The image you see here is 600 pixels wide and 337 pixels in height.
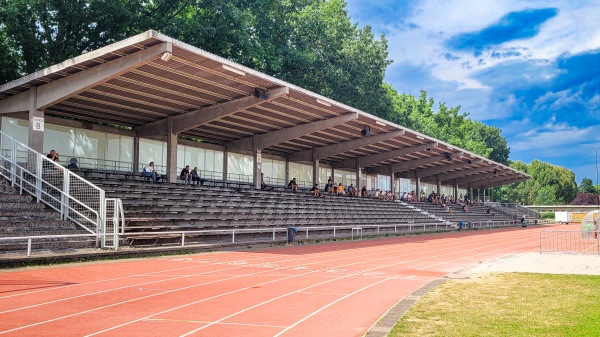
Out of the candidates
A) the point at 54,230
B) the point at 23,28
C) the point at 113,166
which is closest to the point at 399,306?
the point at 54,230

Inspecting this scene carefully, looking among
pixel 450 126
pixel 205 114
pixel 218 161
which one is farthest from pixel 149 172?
pixel 450 126

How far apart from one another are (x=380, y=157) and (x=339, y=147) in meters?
7.42

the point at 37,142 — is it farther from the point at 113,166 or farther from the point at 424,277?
the point at 424,277

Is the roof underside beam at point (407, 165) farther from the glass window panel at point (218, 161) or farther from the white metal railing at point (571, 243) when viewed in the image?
the white metal railing at point (571, 243)

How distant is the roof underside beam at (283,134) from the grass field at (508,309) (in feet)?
61.2

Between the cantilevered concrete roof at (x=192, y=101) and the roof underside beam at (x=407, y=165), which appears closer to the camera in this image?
the cantilevered concrete roof at (x=192, y=101)

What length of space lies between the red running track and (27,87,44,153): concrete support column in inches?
282

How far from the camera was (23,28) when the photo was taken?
→ 2878 cm

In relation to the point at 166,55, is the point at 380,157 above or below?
below

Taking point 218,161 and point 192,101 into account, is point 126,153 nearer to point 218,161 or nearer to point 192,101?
point 192,101

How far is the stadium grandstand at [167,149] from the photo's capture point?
17.2 meters

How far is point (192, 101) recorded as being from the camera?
2467 cm

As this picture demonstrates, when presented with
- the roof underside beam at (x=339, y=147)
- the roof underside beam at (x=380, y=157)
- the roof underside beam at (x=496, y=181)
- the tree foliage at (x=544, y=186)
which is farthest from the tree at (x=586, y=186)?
the roof underside beam at (x=339, y=147)

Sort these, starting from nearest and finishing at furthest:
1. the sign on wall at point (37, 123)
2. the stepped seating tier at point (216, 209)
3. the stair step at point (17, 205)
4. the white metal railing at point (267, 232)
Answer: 1. the white metal railing at point (267, 232)
2. the stair step at point (17, 205)
3. the sign on wall at point (37, 123)
4. the stepped seating tier at point (216, 209)
